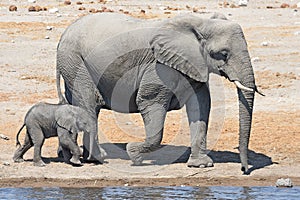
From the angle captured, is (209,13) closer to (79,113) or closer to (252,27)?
(252,27)

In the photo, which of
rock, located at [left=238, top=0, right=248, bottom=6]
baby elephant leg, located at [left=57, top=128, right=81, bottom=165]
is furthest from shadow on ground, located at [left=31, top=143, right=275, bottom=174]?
rock, located at [left=238, top=0, right=248, bottom=6]

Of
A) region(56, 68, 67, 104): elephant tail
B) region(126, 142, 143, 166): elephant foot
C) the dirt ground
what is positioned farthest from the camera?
region(56, 68, 67, 104): elephant tail

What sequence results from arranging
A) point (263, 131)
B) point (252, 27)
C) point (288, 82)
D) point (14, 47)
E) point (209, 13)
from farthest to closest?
point (209, 13), point (252, 27), point (14, 47), point (288, 82), point (263, 131)

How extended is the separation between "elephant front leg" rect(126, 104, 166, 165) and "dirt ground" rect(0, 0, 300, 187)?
0.58ft

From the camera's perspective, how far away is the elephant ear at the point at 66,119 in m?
11.5

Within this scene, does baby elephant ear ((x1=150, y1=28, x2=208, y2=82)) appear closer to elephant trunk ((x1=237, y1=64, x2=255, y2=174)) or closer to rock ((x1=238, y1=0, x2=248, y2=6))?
elephant trunk ((x1=237, y1=64, x2=255, y2=174))

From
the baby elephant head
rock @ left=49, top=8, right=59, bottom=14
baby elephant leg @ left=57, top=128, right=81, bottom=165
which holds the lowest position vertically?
rock @ left=49, top=8, right=59, bottom=14

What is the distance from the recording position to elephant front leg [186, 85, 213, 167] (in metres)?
11.8

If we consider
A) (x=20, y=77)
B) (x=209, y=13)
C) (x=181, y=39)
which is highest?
(x=181, y=39)

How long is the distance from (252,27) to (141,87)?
16149 mm

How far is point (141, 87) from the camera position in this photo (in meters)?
11.5

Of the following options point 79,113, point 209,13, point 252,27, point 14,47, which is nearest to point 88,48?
point 79,113

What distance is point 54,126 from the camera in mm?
11555

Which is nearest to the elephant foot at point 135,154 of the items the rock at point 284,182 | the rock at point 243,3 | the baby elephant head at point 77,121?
the baby elephant head at point 77,121
